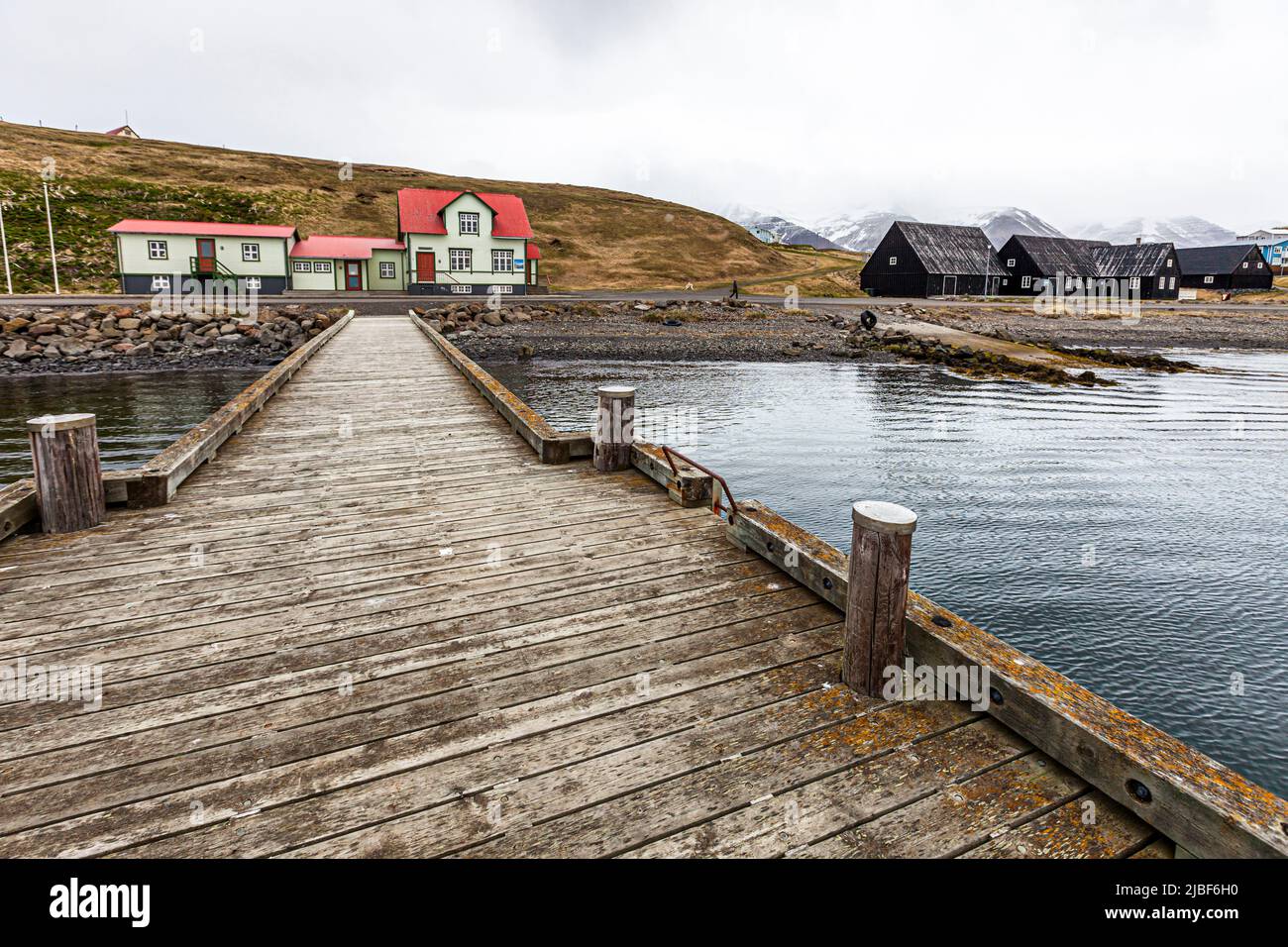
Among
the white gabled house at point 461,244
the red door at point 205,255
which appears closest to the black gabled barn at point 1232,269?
the white gabled house at point 461,244

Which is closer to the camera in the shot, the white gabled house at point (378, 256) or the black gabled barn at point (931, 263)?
the white gabled house at point (378, 256)

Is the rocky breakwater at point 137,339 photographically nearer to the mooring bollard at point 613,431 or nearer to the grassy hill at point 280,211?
the mooring bollard at point 613,431

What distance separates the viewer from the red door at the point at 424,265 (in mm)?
54406

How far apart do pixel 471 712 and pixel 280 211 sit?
8101cm

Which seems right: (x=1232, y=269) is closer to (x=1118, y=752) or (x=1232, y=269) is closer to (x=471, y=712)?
(x=1118, y=752)

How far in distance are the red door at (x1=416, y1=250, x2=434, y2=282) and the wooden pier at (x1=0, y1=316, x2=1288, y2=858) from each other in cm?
5148

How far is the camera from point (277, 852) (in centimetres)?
284

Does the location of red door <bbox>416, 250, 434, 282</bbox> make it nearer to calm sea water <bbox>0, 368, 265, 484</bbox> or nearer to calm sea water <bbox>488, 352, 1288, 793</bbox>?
calm sea water <bbox>0, 368, 265, 484</bbox>

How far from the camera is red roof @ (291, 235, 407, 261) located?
174ft

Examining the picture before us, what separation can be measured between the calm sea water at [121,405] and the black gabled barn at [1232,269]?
99.0 metres

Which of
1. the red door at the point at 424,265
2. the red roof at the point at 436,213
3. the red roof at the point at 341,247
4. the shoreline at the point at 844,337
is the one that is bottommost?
the shoreline at the point at 844,337

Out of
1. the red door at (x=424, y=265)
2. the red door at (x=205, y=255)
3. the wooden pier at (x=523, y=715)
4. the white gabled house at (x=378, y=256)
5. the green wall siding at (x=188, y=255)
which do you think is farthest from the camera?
the red door at (x=424, y=265)

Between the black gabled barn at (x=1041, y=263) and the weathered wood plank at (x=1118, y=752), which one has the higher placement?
the black gabled barn at (x=1041, y=263)
